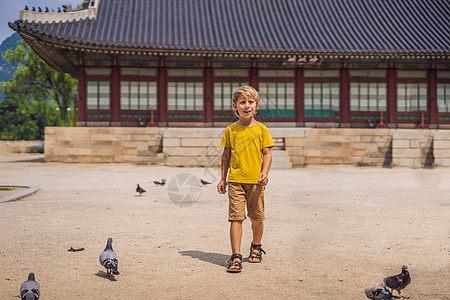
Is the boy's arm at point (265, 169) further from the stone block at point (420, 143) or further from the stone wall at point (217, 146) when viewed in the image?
the stone block at point (420, 143)

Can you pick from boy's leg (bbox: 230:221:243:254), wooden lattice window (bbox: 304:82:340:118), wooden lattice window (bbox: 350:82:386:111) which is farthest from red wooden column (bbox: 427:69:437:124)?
boy's leg (bbox: 230:221:243:254)

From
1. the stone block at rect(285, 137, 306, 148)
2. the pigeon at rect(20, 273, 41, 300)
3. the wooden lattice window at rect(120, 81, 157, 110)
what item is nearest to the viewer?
the pigeon at rect(20, 273, 41, 300)

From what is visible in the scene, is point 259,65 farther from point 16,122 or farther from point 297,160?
point 16,122

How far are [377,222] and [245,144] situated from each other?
134 inches

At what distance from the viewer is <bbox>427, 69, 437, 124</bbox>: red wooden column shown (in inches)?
882

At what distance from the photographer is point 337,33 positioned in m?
22.0

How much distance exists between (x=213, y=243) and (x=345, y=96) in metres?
18.2

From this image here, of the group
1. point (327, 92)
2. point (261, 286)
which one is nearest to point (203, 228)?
point (261, 286)

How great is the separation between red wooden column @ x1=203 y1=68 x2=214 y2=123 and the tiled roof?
1.70 meters

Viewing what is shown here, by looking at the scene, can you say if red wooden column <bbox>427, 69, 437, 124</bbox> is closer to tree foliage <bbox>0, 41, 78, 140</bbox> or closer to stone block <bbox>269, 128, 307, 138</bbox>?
Result: stone block <bbox>269, 128, 307, 138</bbox>

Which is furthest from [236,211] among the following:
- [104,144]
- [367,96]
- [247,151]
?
[367,96]

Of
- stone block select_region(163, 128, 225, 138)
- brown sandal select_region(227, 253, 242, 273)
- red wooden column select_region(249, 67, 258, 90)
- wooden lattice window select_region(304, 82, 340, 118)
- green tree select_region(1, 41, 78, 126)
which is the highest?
green tree select_region(1, 41, 78, 126)

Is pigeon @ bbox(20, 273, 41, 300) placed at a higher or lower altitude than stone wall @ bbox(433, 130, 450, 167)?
lower

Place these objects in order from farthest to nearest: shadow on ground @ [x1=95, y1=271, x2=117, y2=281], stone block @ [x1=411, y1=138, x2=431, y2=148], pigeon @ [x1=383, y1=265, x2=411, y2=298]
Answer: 1. stone block @ [x1=411, y1=138, x2=431, y2=148]
2. shadow on ground @ [x1=95, y1=271, x2=117, y2=281]
3. pigeon @ [x1=383, y1=265, x2=411, y2=298]
